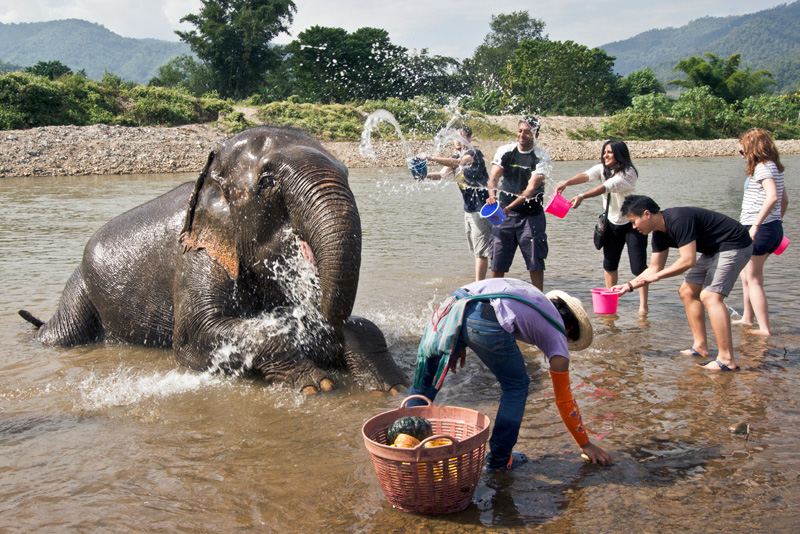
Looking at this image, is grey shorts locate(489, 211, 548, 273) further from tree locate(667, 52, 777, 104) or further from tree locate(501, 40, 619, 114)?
tree locate(667, 52, 777, 104)

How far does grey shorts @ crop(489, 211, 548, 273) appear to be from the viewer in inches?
283

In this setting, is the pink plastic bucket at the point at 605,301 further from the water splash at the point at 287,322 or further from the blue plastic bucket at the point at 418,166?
the blue plastic bucket at the point at 418,166

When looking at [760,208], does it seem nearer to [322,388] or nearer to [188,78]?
[322,388]

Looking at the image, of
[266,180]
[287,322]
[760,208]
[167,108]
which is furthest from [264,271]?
[167,108]

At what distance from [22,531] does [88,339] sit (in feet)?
11.7

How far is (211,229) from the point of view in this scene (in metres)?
5.37

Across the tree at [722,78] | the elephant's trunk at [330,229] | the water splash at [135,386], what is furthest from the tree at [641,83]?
the water splash at [135,386]

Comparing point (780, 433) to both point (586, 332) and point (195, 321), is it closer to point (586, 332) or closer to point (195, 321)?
point (586, 332)

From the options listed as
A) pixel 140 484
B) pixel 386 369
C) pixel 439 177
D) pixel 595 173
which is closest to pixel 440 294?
pixel 439 177

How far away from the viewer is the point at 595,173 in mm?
7008

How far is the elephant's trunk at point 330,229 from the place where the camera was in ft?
14.6

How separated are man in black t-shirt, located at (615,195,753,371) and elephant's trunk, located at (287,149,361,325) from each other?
87.1 inches

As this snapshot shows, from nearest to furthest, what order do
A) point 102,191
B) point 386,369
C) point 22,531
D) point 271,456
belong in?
1. point 22,531
2. point 271,456
3. point 386,369
4. point 102,191

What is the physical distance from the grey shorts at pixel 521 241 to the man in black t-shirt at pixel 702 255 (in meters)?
1.57
